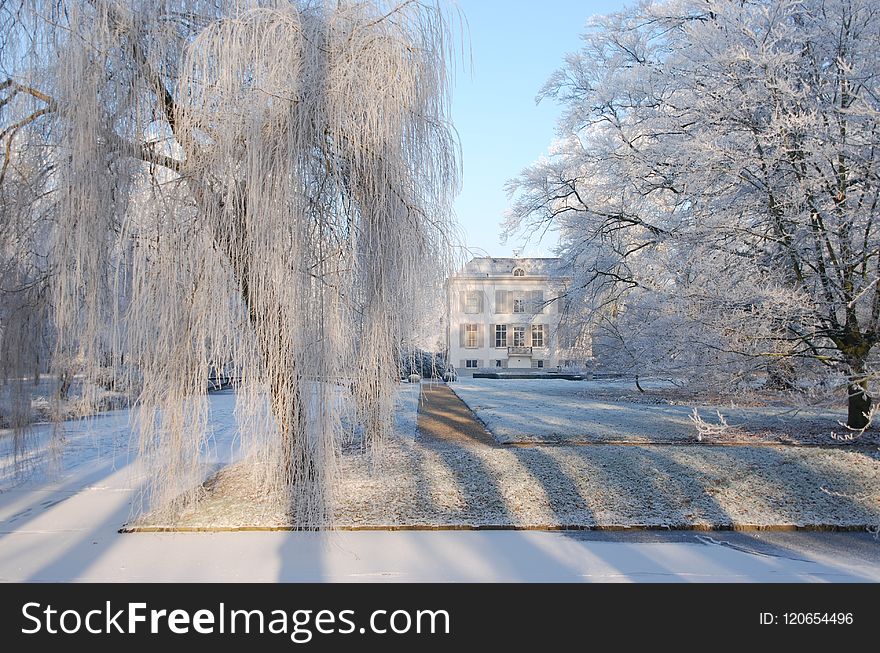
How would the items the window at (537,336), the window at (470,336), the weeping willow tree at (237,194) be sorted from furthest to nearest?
the window at (470,336), the window at (537,336), the weeping willow tree at (237,194)

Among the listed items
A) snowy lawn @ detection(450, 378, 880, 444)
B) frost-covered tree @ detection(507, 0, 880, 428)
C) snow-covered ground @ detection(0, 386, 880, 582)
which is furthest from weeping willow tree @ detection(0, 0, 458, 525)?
snowy lawn @ detection(450, 378, 880, 444)

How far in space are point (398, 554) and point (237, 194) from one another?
304 cm

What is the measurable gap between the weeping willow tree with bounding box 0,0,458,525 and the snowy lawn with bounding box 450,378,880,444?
454cm

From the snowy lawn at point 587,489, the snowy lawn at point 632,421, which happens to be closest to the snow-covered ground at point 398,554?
the snowy lawn at point 587,489

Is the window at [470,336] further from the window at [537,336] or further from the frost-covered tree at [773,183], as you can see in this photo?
the frost-covered tree at [773,183]

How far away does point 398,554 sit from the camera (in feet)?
15.1

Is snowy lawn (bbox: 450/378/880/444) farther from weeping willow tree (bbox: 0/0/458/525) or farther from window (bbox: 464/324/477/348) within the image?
window (bbox: 464/324/477/348)

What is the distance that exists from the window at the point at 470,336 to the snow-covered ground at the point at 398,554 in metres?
32.2

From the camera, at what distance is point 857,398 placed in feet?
29.4

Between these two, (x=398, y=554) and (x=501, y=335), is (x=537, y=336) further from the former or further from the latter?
(x=398, y=554)

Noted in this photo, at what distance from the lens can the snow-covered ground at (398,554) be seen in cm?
422

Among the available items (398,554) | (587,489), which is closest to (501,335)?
(587,489)

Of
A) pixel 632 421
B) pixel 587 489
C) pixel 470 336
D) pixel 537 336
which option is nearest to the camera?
pixel 587 489

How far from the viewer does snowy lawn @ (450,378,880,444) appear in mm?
9141
